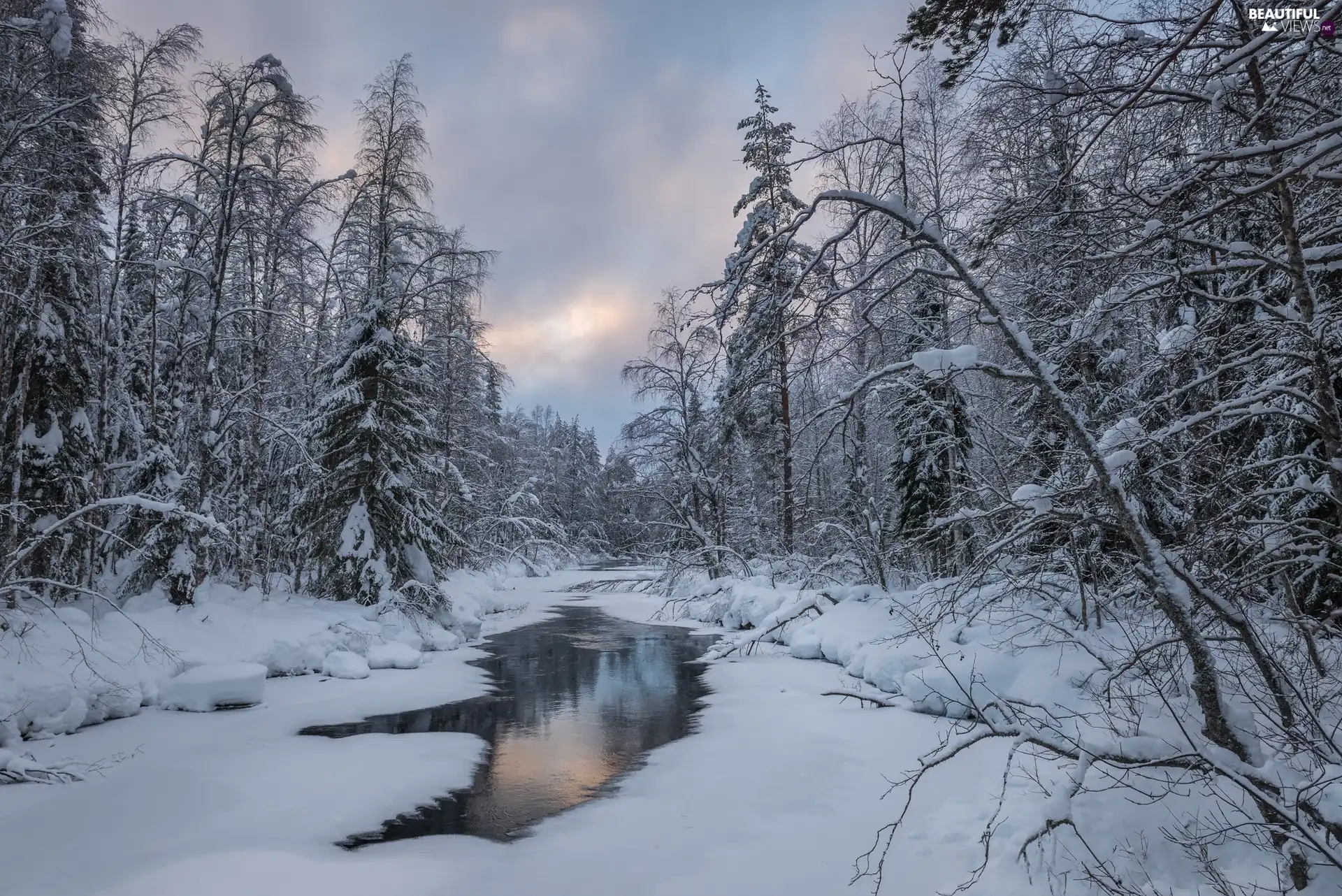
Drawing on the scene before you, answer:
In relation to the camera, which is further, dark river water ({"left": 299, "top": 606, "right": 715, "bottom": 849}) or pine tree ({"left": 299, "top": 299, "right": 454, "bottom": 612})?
pine tree ({"left": 299, "top": 299, "right": 454, "bottom": 612})

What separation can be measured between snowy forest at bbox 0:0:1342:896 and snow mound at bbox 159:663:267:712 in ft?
7.17

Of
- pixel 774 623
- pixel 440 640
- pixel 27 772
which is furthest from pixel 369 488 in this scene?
pixel 774 623

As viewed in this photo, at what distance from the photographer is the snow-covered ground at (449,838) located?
5035 millimetres

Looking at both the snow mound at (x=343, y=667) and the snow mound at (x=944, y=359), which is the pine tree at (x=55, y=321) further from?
the snow mound at (x=944, y=359)

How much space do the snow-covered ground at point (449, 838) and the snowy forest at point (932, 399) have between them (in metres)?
0.42

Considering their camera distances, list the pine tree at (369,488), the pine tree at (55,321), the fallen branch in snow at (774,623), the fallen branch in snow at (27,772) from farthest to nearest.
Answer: the pine tree at (369,488)
the fallen branch in snow at (774,623)
the pine tree at (55,321)
the fallen branch in snow at (27,772)

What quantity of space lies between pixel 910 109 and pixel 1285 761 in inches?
489

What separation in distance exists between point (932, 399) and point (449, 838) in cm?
1074

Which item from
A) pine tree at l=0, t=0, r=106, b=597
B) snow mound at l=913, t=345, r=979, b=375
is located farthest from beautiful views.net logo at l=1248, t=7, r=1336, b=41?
pine tree at l=0, t=0, r=106, b=597

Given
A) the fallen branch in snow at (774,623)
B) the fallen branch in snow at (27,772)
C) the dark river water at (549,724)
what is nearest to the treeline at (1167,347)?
the dark river water at (549,724)

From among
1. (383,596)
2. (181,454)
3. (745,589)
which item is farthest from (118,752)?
(745,589)

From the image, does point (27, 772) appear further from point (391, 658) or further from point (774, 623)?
point (774, 623)

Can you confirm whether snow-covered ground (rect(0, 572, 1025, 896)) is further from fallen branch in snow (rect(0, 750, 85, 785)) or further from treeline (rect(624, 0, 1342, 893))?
treeline (rect(624, 0, 1342, 893))

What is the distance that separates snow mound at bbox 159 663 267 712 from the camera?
10102 mm
